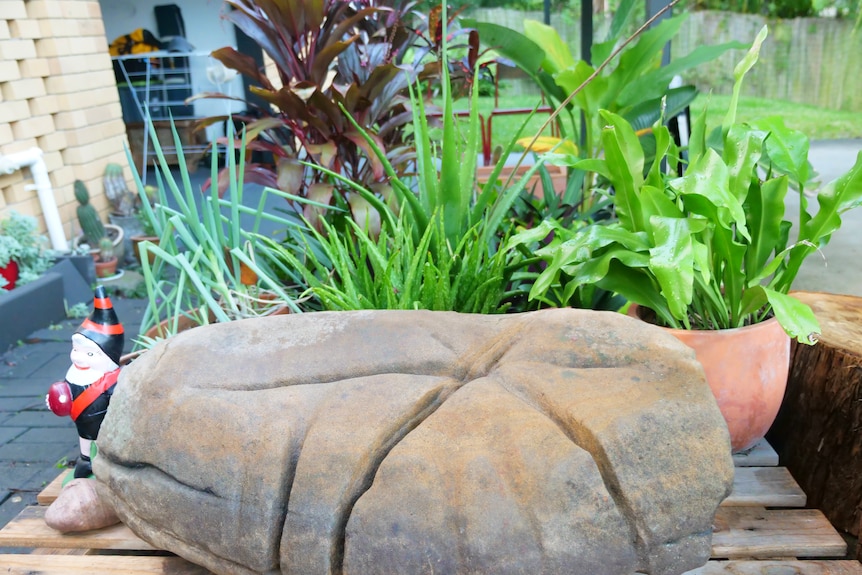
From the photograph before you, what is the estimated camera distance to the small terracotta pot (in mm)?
3355

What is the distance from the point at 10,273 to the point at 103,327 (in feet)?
8.14

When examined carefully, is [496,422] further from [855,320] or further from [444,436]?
[855,320]

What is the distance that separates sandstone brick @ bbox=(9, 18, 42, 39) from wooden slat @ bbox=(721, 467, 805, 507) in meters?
4.36

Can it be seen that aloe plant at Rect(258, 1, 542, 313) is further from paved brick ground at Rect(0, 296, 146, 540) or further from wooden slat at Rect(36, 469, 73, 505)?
paved brick ground at Rect(0, 296, 146, 540)

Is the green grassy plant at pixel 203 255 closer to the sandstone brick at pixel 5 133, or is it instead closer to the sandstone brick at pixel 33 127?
the sandstone brick at pixel 5 133

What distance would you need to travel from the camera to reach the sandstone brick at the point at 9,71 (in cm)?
368

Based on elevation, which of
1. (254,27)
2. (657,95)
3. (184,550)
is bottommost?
(184,550)

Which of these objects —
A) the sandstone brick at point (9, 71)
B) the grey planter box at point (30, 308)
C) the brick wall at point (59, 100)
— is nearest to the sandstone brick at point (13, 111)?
the brick wall at point (59, 100)

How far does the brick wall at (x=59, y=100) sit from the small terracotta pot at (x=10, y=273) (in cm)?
48

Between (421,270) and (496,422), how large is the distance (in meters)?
0.72

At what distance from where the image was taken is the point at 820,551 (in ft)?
4.14

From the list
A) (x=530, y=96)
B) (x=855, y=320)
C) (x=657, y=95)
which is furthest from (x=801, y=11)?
(x=855, y=320)

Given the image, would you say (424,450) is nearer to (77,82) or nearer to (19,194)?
(19,194)

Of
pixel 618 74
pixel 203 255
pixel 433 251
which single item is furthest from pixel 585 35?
pixel 203 255
